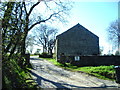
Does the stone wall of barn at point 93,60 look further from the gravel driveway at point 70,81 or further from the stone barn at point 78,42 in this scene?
the stone barn at point 78,42

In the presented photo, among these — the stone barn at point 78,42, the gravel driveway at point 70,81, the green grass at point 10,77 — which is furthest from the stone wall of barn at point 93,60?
the green grass at point 10,77

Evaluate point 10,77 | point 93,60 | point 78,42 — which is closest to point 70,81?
point 10,77

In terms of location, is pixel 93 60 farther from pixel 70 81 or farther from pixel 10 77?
pixel 10 77

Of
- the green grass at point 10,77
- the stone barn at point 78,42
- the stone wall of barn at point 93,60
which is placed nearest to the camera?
the green grass at point 10,77

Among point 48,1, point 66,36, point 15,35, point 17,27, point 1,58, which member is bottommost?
point 1,58

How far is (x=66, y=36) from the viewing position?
26391mm

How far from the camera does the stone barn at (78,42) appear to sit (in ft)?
85.8

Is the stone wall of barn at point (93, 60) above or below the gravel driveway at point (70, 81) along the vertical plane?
above

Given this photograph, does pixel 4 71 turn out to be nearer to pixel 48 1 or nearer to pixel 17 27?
pixel 17 27

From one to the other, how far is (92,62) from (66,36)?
11.1 metres

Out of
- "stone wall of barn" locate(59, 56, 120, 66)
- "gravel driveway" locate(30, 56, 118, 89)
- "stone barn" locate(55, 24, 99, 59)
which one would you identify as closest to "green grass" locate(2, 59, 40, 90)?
"gravel driveway" locate(30, 56, 118, 89)

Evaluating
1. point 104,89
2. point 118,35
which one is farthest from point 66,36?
point 104,89

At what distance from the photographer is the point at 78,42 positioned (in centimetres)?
2703

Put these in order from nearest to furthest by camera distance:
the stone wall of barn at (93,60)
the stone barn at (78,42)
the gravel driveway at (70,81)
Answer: the gravel driveway at (70,81)
the stone wall of barn at (93,60)
the stone barn at (78,42)
